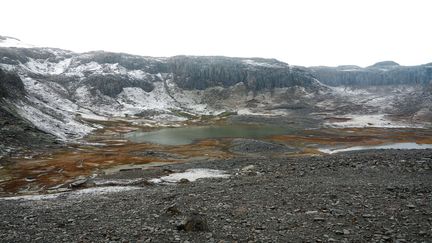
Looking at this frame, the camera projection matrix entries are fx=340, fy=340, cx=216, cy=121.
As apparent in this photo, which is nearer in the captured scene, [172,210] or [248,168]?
[172,210]

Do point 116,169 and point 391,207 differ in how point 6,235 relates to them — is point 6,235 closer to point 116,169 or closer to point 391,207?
point 391,207

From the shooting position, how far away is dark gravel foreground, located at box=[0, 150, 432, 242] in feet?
60.7

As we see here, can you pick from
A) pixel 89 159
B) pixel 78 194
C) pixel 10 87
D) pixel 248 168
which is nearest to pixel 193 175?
pixel 248 168

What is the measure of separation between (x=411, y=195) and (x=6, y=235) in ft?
91.8

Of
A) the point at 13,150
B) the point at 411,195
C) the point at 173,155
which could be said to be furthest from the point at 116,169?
the point at 411,195

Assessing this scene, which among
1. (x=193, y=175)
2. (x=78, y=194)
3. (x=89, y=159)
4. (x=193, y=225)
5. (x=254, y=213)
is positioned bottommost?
(x=89, y=159)

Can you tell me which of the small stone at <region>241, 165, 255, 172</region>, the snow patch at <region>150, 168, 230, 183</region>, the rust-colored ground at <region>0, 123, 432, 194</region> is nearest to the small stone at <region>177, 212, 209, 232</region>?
the snow patch at <region>150, 168, 230, 183</region>

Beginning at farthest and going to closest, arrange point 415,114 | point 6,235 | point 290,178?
point 415,114 → point 290,178 → point 6,235

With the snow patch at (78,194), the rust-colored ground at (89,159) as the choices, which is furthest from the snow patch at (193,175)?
the rust-colored ground at (89,159)

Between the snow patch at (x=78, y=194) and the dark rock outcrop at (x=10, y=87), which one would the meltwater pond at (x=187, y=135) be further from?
the snow patch at (x=78, y=194)

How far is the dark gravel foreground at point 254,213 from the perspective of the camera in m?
18.5

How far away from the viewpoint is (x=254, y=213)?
2327 centimetres

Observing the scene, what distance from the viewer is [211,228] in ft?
65.8

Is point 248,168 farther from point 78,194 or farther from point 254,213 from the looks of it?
point 254,213
